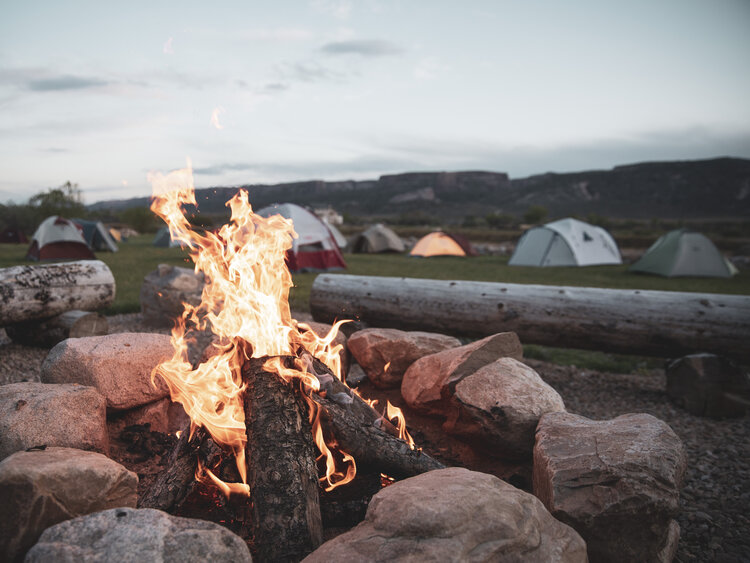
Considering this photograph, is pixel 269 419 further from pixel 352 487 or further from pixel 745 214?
pixel 745 214

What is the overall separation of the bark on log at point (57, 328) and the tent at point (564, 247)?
18.7 meters

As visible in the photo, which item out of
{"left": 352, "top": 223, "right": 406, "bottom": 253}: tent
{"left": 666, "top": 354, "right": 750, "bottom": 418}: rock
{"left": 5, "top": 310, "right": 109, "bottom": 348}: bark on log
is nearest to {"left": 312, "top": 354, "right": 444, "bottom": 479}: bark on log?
{"left": 666, "top": 354, "right": 750, "bottom": 418}: rock

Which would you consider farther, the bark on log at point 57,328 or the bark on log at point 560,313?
the bark on log at point 57,328

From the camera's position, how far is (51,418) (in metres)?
3.35

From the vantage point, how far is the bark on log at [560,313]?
19.3 ft

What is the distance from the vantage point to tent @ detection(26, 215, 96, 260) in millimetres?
21219

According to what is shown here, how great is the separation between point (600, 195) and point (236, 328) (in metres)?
110

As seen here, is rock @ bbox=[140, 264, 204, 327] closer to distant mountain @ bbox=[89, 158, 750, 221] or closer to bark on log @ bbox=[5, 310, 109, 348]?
bark on log @ bbox=[5, 310, 109, 348]

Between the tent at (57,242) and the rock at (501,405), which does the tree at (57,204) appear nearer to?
the tent at (57,242)

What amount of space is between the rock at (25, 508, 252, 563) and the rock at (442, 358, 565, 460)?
91.1 inches

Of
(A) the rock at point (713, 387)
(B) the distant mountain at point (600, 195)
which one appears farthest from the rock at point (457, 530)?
(B) the distant mountain at point (600, 195)

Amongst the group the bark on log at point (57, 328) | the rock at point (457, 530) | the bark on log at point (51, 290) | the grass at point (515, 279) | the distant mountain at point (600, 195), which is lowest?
the grass at point (515, 279)

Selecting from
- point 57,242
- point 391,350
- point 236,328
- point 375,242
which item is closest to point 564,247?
point 375,242

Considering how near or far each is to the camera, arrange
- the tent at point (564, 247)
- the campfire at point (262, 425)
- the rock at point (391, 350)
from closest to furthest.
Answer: the campfire at point (262, 425) < the rock at point (391, 350) < the tent at point (564, 247)
